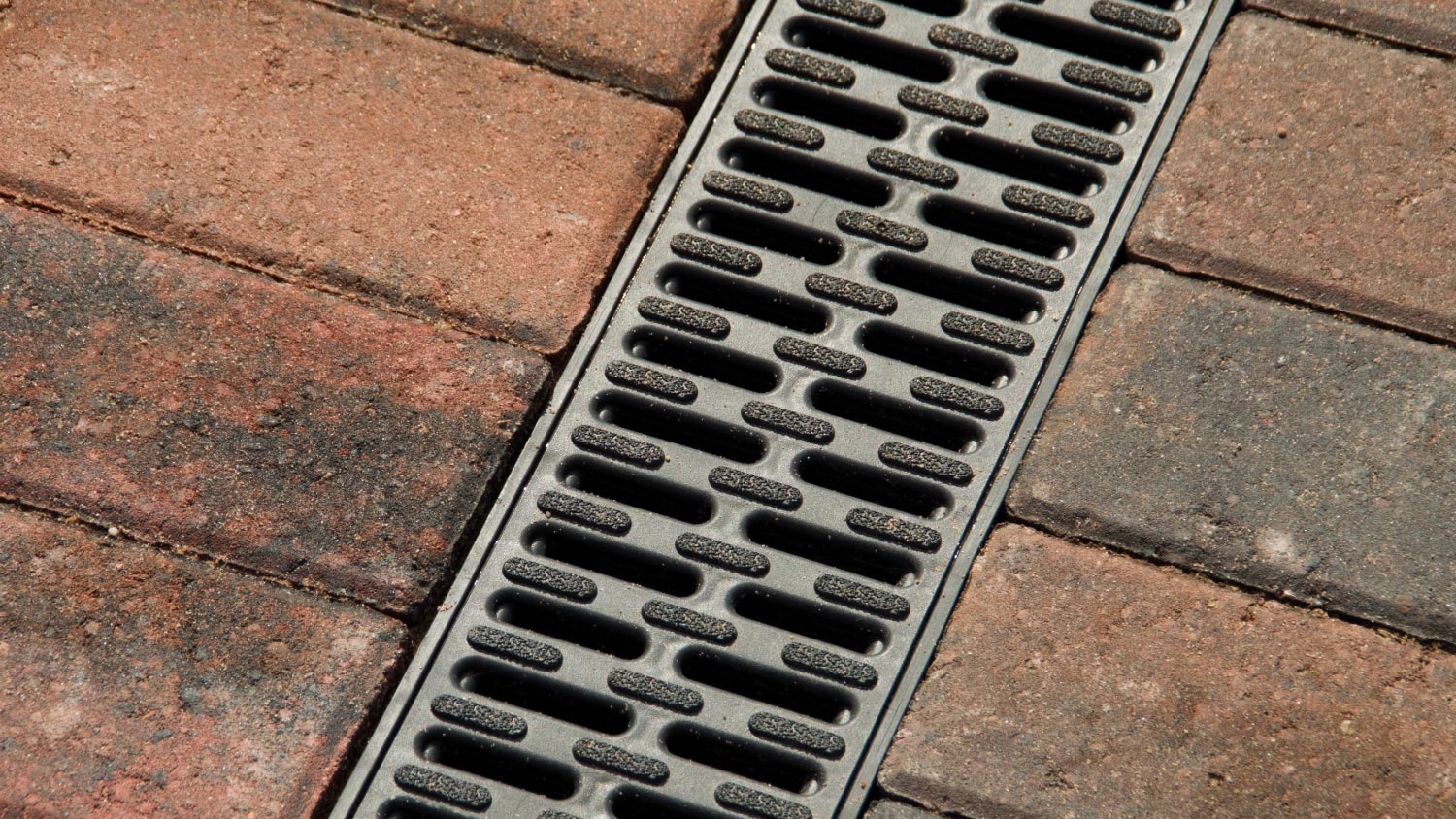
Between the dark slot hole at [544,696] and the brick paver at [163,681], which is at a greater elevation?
the dark slot hole at [544,696]

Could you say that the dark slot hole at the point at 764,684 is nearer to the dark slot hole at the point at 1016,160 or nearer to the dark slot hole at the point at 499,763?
the dark slot hole at the point at 499,763

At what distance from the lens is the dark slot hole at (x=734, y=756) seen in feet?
5.22

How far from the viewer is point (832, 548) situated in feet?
5.57

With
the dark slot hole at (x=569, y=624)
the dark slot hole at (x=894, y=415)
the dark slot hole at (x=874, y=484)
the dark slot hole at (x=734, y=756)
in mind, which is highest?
the dark slot hole at (x=894, y=415)

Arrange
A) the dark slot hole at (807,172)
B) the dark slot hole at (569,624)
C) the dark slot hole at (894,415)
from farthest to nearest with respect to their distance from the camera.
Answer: the dark slot hole at (807,172) → the dark slot hole at (894,415) → the dark slot hole at (569,624)

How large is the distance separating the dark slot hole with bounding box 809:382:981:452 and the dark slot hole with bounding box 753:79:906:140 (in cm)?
41

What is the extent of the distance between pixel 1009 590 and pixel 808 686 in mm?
287

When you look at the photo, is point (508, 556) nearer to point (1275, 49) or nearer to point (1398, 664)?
point (1398, 664)

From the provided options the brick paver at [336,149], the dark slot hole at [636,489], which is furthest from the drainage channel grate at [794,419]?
the brick paver at [336,149]

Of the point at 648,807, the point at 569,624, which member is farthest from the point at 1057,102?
the point at 648,807

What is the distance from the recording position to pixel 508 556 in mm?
1673

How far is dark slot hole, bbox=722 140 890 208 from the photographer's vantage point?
1.88m

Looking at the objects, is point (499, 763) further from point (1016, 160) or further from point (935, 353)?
point (1016, 160)

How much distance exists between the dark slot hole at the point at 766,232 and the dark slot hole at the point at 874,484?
301mm
